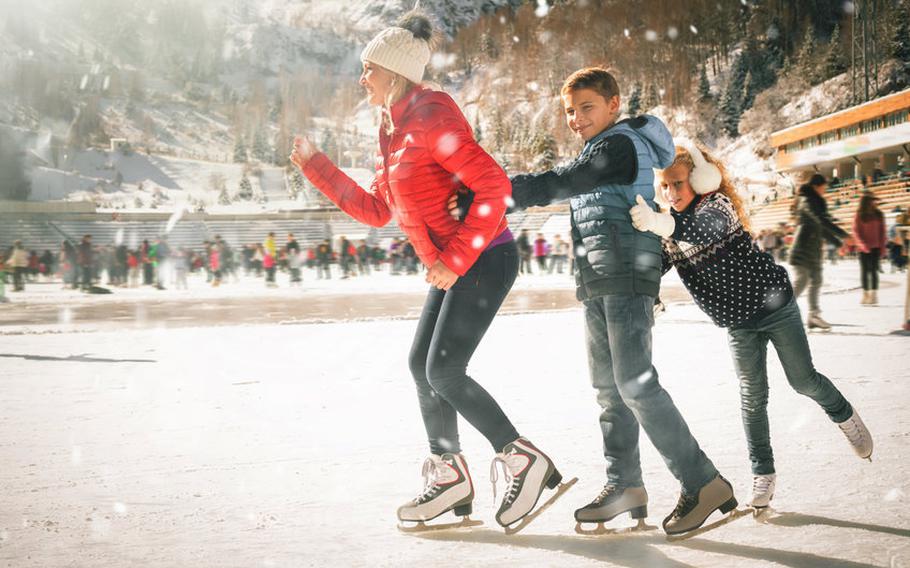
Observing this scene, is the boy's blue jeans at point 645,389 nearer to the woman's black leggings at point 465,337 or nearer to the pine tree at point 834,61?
the woman's black leggings at point 465,337

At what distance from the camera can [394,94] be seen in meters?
2.26

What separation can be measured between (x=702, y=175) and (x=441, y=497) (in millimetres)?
1159

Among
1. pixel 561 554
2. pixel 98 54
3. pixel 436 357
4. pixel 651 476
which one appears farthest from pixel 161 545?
pixel 98 54

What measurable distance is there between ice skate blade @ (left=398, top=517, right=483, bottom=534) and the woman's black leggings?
0.20m

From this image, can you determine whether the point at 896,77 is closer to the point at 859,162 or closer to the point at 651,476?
the point at 859,162

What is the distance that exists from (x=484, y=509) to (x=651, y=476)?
0.60 metres

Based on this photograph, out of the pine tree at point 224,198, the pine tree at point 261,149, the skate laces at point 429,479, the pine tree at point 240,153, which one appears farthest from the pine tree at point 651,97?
the skate laces at point 429,479

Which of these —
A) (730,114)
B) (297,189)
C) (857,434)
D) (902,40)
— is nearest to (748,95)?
(730,114)

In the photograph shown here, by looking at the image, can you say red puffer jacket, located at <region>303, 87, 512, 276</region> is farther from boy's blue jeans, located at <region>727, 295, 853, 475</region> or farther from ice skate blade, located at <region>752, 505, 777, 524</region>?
ice skate blade, located at <region>752, 505, 777, 524</region>

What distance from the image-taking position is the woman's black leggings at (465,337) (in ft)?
7.24

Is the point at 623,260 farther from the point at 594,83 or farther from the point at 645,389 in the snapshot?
the point at 594,83

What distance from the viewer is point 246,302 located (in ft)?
43.2

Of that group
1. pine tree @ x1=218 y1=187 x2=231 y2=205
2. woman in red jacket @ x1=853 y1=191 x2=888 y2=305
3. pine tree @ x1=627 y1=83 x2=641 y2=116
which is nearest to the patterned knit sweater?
woman in red jacket @ x1=853 y1=191 x2=888 y2=305

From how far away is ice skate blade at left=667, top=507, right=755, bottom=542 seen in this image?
6.75 ft
